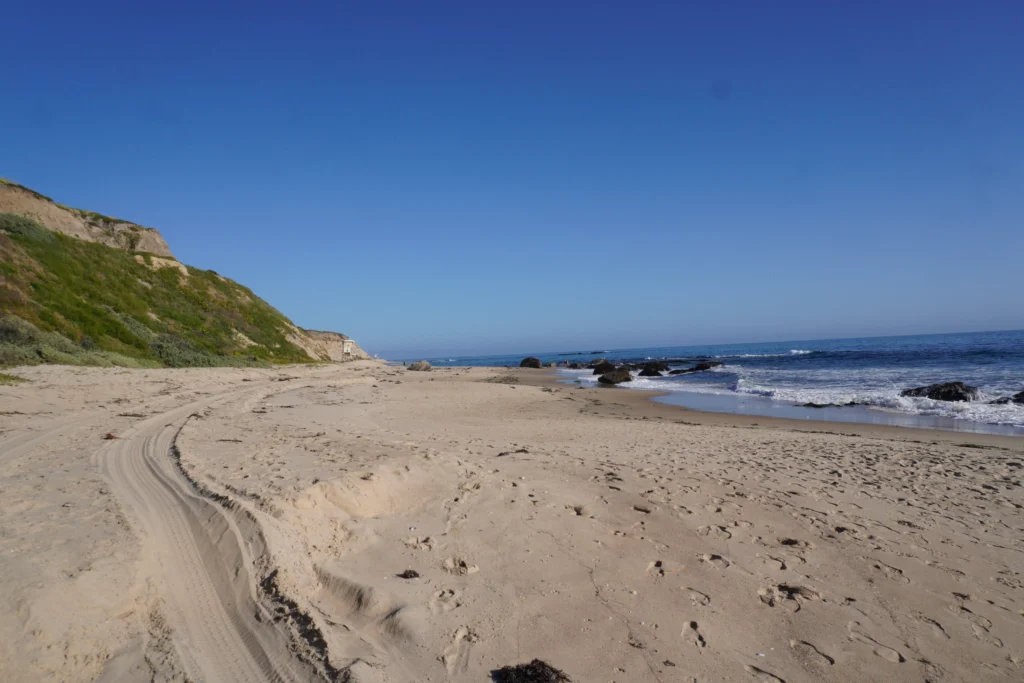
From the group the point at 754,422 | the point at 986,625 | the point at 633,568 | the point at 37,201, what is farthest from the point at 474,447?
the point at 37,201

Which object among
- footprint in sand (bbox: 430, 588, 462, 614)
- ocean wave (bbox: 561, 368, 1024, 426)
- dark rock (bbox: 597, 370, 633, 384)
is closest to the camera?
footprint in sand (bbox: 430, 588, 462, 614)

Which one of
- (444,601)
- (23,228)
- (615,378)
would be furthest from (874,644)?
(23,228)

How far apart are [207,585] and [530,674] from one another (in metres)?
2.57

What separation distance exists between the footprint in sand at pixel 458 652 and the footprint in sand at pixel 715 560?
2436 millimetres

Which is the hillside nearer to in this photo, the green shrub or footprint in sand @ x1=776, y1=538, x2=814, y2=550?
Result: the green shrub

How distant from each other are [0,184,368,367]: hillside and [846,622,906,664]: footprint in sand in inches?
780

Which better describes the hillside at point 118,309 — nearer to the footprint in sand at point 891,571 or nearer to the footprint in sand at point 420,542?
the footprint in sand at point 420,542

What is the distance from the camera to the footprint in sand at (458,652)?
353cm

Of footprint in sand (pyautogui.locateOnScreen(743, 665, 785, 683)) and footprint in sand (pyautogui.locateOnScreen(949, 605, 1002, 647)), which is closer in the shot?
footprint in sand (pyautogui.locateOnScreen(743, 665, 785, 683))

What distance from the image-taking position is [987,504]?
22.0 feet

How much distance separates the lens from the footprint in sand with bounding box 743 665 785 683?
357 centimetres

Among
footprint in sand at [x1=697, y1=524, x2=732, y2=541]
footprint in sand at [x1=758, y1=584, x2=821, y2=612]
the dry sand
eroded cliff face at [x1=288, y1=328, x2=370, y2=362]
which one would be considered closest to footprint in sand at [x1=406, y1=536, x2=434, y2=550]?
the dry sand

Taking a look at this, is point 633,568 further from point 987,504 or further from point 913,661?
point 987,504

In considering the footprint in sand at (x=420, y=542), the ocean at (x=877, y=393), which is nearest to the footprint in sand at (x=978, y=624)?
the footprint in sand at (x=420, y=542)
